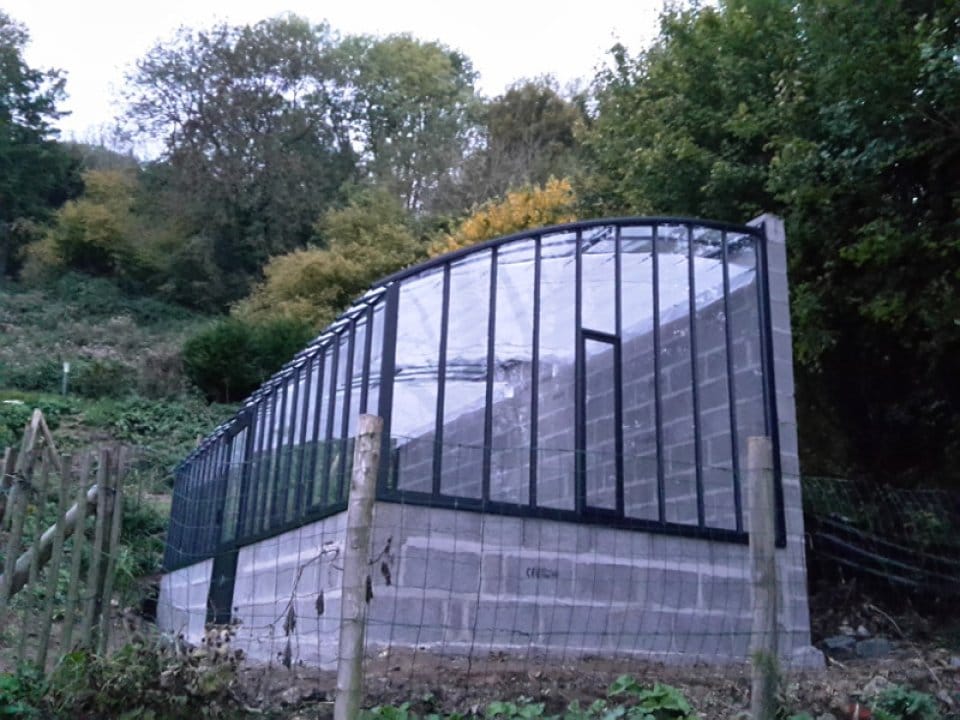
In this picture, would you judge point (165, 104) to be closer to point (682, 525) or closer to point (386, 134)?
point (386, 134)

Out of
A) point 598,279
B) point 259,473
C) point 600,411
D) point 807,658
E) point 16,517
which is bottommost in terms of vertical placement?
point 807,658

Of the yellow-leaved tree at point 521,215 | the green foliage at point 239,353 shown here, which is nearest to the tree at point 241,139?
the green foliage at point 239,353

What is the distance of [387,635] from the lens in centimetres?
725

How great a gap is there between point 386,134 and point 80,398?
17.5 m

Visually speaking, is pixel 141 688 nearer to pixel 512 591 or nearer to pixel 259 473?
pixel 512 591

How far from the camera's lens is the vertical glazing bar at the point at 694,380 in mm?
8808

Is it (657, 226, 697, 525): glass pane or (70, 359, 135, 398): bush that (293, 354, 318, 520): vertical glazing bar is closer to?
(657, 226, 697, 525): glass pane

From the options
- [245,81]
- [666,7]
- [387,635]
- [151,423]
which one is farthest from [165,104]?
[387,635]

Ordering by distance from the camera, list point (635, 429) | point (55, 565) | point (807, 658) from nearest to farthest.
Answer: point (55, 565)
point (807, 658)
point (635, 429)

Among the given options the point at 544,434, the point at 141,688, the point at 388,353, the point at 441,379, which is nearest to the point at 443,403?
the point at 441,379

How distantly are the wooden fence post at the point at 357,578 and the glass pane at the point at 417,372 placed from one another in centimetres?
286

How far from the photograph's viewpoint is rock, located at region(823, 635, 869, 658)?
30.3ft

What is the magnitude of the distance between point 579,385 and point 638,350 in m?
0.70

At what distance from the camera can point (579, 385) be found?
877cm
